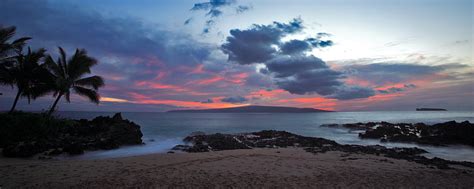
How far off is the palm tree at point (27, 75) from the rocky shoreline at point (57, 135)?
433cm

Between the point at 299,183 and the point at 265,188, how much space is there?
53.3 inches

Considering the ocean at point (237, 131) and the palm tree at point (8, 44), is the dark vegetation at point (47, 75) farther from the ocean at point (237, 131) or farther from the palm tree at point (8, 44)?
the ocean at point (237, 131)

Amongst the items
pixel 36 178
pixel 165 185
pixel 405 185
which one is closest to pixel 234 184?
pixel 165 185

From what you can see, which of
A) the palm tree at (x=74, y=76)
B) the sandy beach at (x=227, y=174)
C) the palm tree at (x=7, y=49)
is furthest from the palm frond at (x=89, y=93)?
the sandy beach at (x=227, y=174)

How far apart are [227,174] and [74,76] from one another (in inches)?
731

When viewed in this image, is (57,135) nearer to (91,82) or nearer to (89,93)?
(89,93)

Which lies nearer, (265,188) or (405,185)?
(265,188)

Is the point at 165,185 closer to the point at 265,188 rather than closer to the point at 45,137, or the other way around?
the point at 265,188

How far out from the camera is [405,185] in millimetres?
8781

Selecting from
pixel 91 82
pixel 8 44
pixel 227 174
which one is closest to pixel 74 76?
pixel 91 82

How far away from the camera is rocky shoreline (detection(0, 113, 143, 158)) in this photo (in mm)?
13667

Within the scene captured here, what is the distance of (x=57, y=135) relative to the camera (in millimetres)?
18250

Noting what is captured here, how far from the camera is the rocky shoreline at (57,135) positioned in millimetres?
13667

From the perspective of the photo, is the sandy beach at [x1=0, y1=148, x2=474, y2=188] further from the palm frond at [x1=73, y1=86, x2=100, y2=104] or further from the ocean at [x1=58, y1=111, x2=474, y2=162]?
the palm frond at [x1=73, y1=86, x2=100, y2=104]
